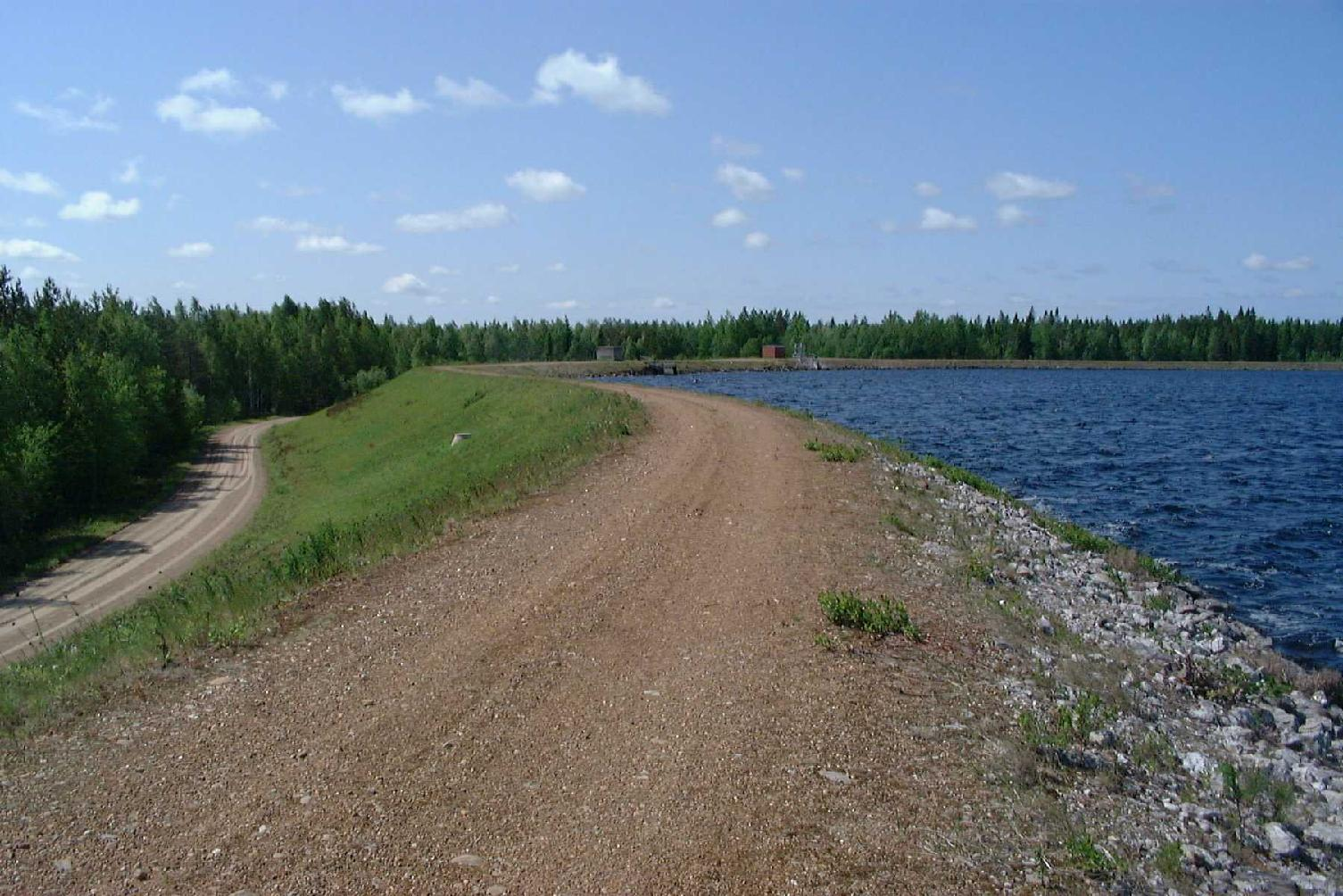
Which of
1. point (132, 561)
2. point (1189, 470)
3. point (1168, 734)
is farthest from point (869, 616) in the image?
point (132, 561)

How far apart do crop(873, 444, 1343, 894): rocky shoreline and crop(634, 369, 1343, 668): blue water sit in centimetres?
363

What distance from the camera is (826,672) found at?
→ 11.0 metres

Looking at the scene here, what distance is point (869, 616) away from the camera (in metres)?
12.5

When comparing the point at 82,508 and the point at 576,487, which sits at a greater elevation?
the point at 576,487

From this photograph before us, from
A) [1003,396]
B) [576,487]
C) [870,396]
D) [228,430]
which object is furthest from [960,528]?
[228,430]

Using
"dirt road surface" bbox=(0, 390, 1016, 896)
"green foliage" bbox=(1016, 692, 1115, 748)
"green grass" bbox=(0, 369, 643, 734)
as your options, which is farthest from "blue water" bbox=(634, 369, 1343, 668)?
"green grass" bbox=(0, 369, 643, 734)

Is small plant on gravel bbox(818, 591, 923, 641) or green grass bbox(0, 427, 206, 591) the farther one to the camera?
green grass bbox(0, 427, 206, 591)

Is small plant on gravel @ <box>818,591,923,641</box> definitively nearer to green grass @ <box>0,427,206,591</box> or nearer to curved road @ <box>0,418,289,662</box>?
curved road @ <box>0,418,289,662</box>

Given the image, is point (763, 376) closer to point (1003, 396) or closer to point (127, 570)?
point (1003, 396)

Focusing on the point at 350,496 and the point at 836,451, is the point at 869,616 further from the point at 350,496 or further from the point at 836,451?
the point at 350,496

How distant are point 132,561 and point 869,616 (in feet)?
134

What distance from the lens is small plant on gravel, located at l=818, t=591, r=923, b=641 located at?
1230 cm

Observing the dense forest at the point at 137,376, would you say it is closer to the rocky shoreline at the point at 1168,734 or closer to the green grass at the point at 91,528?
the green grass at the point at 91,528

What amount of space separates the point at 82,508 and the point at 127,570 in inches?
739
